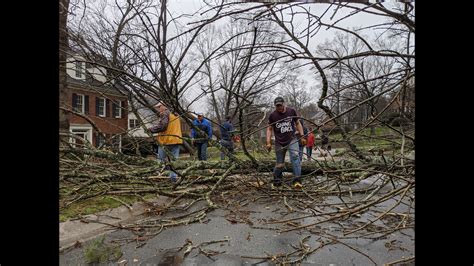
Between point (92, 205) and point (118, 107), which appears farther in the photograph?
point (118, 107)

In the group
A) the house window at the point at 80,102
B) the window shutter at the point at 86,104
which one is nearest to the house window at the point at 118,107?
the house window at the point at 80,102

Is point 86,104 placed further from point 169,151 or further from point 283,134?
point 283,134

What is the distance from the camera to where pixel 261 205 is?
4723 millimetres

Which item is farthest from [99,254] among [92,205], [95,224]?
[92,205]

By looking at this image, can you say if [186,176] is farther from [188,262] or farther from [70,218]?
[188,262]

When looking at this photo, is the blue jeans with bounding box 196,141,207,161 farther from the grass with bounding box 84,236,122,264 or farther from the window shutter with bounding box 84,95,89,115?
the window shutter with bounding box 84,95,89,115

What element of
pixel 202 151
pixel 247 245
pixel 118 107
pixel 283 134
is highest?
pixel 118 107

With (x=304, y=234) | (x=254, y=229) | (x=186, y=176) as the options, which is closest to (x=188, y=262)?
(x=254, y=229)

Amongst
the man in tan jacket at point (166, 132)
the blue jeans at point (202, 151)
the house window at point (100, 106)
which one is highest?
the house window at point (100, 106)

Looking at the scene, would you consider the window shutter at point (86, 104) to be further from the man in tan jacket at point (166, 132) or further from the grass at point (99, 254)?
the grass at point (99, 254)

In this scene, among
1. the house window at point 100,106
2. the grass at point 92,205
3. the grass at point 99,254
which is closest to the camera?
the grass at point 99,254

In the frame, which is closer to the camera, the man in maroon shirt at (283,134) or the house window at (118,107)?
the house window at (118,107)

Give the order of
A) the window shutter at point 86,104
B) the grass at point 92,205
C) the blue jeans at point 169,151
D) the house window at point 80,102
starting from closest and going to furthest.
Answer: the grass at point 92,205, the blue jeans at point 169,151, the house window at point 80,102, the window shutter at point 86,104
